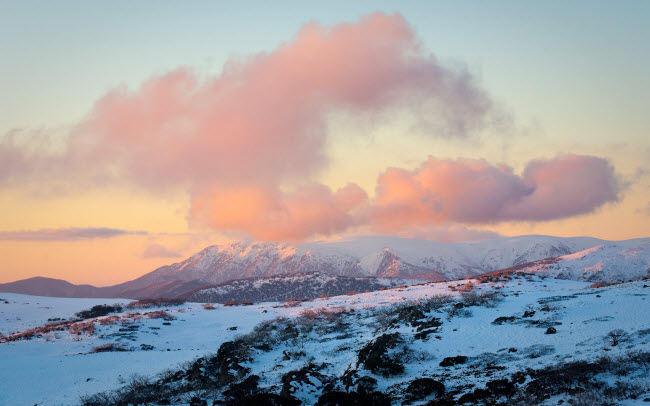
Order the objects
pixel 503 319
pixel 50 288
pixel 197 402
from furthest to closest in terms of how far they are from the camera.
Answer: pixel 50 288 < pixel 503 319 < pixel 197 402

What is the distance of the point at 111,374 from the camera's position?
21844 millimetres

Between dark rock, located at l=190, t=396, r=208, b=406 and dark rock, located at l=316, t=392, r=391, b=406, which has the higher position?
dark rock, located at l=316, t=392, r=391, b=406

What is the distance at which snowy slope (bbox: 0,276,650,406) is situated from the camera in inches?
609

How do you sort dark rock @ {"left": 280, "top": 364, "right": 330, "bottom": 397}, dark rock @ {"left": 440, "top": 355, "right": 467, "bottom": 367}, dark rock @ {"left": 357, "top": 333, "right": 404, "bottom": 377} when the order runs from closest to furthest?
dark rock @ {"left": 280, "top": 364, "right": 330, "bottom": 397} < dark rock @ {"left": 357, "top": 333, "right": 404, "bottom": 377} < dark rock @ {"left": 440, "top": 355, "right": 467, "bottom": 367}

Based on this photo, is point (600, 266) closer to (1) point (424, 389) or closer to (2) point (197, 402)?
(1) point (424, 389)

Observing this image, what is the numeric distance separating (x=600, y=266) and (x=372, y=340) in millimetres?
69101

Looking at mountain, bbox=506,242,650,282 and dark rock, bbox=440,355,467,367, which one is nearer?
dark rock, bbox=440,355,467,367

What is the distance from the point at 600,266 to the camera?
238ft

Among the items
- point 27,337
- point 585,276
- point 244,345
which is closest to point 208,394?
point 244,345

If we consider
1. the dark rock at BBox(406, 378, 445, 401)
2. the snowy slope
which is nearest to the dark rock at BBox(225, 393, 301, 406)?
the snowy slope

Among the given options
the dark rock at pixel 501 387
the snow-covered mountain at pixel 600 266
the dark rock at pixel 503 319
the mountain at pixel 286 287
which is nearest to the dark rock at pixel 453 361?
the dark rock at pixel 501 387

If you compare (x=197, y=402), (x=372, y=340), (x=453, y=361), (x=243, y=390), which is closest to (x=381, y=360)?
(x=453, y=361)

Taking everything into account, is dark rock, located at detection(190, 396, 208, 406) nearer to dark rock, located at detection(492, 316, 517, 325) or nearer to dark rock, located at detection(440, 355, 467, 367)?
dark rock, located at detection(440, 355, 467, 367)

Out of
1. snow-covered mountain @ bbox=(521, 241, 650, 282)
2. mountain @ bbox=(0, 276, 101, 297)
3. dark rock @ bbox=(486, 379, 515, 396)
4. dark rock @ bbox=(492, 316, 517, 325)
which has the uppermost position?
dark rock @ bbox=(492, 316, 517, 325)
